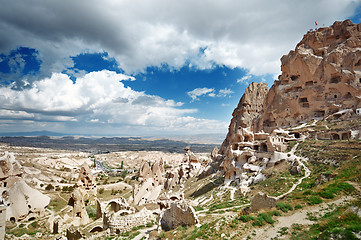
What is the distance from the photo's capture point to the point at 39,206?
1117 inches

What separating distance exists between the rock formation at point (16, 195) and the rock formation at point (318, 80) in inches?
2017

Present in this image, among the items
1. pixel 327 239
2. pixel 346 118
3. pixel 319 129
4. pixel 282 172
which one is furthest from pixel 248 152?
pixel 327 239

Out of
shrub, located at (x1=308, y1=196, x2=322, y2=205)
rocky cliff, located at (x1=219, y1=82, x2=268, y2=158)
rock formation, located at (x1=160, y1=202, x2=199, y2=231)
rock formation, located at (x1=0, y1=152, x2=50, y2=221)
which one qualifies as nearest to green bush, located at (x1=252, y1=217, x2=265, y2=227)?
rock formation, located at (x1=160, y1=202, x2=199, y2=231)

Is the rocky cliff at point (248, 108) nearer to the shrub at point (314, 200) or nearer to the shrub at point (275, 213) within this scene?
the shrub at point (314, 200)

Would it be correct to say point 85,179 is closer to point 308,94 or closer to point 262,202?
point 262,202

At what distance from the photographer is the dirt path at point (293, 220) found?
10059 millimetres

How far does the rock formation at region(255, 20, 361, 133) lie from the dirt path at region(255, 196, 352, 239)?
3738cm

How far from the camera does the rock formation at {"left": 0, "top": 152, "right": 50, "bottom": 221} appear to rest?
24.7 meters

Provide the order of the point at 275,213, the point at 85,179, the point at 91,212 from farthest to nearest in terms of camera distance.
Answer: the point at 85,179, the point at 91,212, the point at 275,213

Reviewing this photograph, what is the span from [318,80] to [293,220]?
46.3m

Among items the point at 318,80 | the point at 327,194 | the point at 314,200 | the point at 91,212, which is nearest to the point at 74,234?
the point at 91,212

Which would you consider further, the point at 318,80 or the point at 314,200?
the point at 318,80

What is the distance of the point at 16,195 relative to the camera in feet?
84.5

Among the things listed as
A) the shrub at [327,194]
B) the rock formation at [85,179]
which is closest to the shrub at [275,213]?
the shrub at [327,194]
